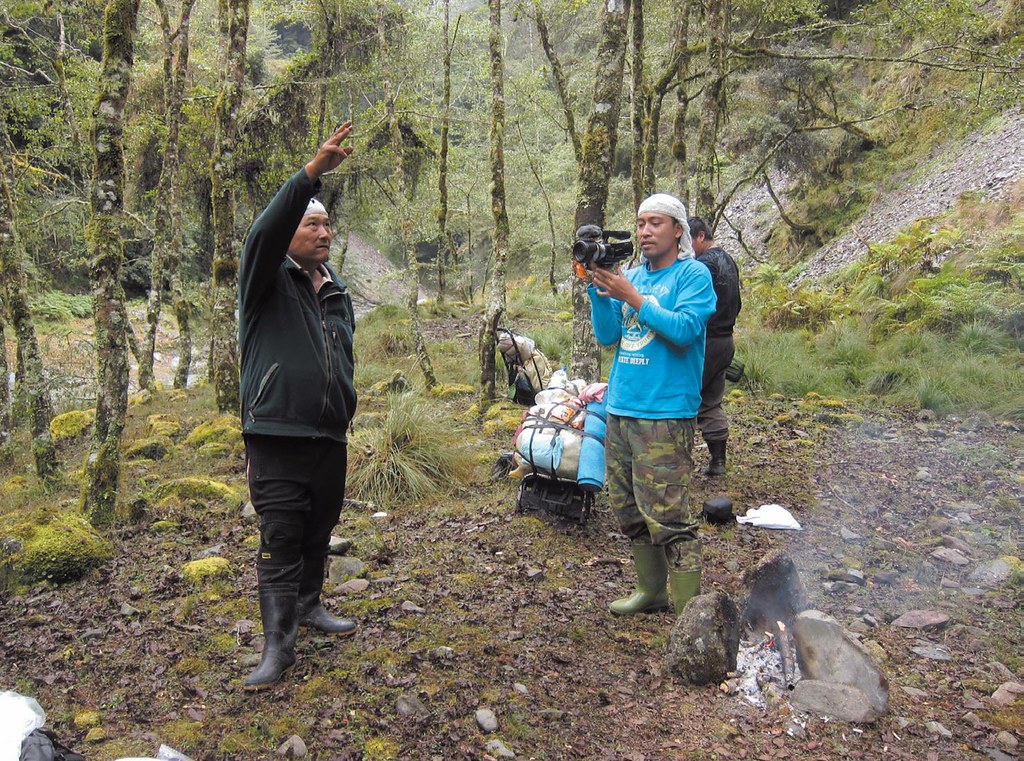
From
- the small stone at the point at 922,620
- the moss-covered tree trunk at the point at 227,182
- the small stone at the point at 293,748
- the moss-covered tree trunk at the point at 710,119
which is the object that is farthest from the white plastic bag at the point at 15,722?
the moss-covered tree trunk at the point at 710,119

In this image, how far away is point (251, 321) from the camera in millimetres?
3082

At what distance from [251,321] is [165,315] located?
85.7 ft

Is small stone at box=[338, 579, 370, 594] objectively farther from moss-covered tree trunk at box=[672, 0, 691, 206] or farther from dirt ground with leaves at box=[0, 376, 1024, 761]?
moss-covered tree trunk at box=[672, 0, 691, 206]

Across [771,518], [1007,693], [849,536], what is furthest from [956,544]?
[1007,693]

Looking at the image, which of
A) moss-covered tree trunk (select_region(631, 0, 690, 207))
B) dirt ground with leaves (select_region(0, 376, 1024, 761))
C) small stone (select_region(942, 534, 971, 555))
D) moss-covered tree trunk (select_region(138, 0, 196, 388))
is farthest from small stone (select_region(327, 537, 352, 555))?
moss-covered tree trunk (select_region(138, 0, 196, 388))

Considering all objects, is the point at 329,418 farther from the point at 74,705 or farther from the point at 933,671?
the point at 933,671

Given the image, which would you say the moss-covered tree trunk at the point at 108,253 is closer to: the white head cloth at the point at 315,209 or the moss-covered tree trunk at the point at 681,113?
the white head cloth at the point at 315,209

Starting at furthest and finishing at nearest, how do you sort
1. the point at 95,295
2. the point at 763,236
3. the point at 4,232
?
the point at 763,236, the point at 4,232, the point at 95,295

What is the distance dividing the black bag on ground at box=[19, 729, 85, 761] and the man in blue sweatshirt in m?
2.57

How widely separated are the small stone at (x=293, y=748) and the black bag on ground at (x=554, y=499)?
110 inches

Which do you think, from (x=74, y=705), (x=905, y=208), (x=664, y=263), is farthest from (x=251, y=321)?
(x=905, y=208)

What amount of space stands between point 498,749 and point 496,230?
24.4 feet

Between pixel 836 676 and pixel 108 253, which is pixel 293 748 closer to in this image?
pixel 836 676

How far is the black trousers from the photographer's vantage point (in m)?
3.08
